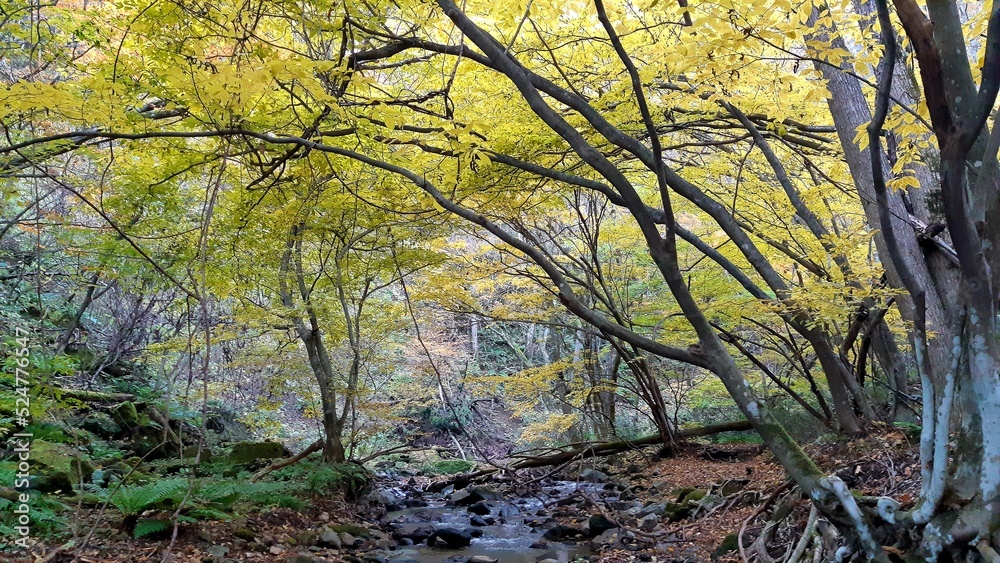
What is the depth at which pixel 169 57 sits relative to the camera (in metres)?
4.41

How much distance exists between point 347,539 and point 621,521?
9.82 ft

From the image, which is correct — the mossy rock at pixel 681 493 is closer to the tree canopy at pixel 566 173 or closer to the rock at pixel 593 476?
the tree canopy at pixel 566 173

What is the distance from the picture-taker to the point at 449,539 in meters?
6.51

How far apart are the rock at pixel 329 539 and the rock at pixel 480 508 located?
2798 millimetres

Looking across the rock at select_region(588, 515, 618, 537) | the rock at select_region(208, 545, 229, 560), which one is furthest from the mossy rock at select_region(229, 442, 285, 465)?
the rock at select_region(588, 515, 618, 537)

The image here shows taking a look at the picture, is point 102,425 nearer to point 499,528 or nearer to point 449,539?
point 449,539

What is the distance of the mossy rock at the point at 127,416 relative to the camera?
832 cm

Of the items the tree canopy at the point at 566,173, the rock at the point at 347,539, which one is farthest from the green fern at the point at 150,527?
the rock at the point at 347,539

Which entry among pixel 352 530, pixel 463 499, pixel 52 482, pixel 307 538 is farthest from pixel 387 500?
pixel 52 482

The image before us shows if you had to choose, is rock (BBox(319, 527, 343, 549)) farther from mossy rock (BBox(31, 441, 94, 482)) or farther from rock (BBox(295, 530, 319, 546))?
mossy rock (BBox(31, 441, 94, 482))

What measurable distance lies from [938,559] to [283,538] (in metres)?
5.01

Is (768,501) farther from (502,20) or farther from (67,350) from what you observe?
(67,350)

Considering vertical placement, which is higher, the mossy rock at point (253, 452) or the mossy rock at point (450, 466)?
the mossy rock at point (253, 452)

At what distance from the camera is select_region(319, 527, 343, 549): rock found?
574 centimetres
